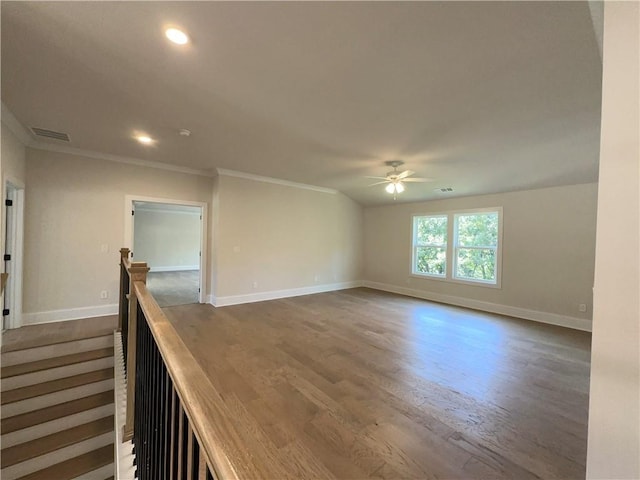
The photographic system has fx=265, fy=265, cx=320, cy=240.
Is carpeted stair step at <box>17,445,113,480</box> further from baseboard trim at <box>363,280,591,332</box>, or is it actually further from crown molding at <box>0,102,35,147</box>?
baseboard trim at <box>363,280,591,332</box>

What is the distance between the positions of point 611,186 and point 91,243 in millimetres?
5561

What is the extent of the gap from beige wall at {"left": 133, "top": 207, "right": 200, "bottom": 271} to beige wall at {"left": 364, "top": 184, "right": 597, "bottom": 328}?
8910 mm

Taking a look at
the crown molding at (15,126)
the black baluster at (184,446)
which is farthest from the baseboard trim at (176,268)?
the black baluster at (184,446)

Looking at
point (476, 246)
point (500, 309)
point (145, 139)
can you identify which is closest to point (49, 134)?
point (145, 139)

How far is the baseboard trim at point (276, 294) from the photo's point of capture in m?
5.24

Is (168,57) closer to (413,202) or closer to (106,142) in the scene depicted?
(106,142)

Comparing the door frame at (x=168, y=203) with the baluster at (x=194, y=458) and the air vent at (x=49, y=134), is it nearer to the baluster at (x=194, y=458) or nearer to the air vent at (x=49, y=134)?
the air vent at (x=49, y=134)

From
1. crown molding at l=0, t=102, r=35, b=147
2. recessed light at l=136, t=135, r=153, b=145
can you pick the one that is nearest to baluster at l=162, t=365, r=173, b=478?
recessed light at l=136, t=135, r=153, b=145

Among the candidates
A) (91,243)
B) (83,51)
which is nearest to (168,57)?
(83,51)

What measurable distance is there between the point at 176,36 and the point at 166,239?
9550mm

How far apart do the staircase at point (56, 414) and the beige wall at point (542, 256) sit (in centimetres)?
610

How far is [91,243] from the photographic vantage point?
4.14 m

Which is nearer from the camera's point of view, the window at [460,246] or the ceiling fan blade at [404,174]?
the ceiling fan blade at [404,174]

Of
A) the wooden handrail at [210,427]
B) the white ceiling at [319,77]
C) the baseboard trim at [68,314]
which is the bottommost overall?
the baseboard trim at [68,314]
